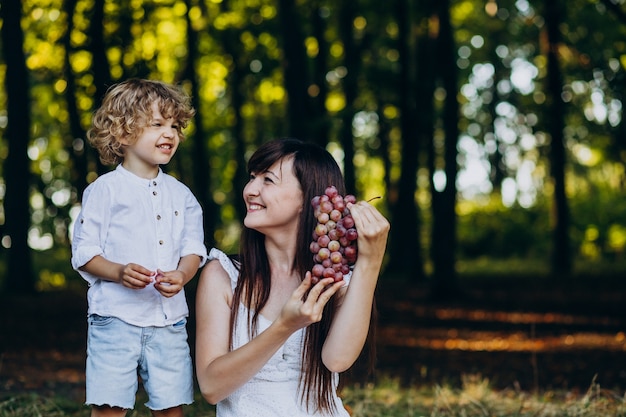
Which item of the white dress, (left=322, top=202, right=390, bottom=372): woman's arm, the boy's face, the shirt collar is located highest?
the boy's face

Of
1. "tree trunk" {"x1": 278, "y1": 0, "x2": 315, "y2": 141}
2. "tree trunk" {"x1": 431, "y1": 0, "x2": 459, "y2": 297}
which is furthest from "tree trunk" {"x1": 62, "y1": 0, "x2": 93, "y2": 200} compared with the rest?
"tree trunk" {"x1": 431, "y1": 0, "x2": 459, "y2": 297}

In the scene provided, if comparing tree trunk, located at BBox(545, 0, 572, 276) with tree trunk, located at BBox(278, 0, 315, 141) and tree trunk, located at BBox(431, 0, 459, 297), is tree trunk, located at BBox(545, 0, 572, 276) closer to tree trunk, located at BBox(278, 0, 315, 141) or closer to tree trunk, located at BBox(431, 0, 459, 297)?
tree trunk, located at BBox(431, 0, 459, 297)

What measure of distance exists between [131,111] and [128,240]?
22.0 inches

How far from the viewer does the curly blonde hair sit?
13.1ft

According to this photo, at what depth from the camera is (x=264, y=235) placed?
377 centimetres

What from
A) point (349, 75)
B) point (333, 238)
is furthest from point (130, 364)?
point (349, 75)

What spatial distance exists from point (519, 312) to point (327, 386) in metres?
12.8

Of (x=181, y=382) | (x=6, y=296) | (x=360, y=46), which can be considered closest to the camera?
(x=181, y=382)

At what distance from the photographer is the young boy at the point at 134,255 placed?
157 inches

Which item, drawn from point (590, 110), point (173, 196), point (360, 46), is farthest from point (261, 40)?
point (173, 196)

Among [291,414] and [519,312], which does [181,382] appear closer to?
[291,414]

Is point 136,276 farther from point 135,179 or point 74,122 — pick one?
point 74,122

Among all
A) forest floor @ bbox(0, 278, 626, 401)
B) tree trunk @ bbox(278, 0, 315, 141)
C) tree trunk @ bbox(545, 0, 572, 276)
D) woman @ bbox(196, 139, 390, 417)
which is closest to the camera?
woman @ bbox(196, 139, 390, 417)

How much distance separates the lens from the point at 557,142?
2248cm
